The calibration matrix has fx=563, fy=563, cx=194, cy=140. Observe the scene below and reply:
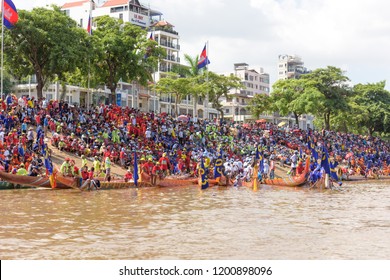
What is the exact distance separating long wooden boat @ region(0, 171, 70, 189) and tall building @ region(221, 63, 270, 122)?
238 ft

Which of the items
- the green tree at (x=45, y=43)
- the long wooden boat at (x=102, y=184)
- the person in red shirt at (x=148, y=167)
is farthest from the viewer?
the green tree at (x=45, y=43)

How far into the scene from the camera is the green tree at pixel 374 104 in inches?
3214

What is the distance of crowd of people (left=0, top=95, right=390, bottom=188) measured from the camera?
96.2 ft

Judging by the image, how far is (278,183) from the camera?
106ft

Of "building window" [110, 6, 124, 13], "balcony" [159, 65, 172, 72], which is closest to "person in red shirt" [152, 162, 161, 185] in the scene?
"balcony" [159, 65, 172, 72]

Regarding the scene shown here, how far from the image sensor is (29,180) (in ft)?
84.1

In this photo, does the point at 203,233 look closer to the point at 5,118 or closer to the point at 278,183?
the point at 278,183

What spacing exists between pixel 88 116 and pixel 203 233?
24.7m

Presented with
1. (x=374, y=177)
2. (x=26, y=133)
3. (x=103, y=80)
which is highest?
(x=103, y=80)

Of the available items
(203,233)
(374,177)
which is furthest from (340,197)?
(374,177)

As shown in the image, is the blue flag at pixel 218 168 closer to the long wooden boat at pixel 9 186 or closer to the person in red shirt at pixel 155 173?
the person in red shirt at pixel 155 173

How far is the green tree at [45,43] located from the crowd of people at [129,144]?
5.02 m

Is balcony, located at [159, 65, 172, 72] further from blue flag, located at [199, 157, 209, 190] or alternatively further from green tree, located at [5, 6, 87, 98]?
blue flag, located at [199, 157, 209, 190]

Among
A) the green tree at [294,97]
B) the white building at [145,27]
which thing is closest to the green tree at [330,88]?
the green tree at [294,97]
